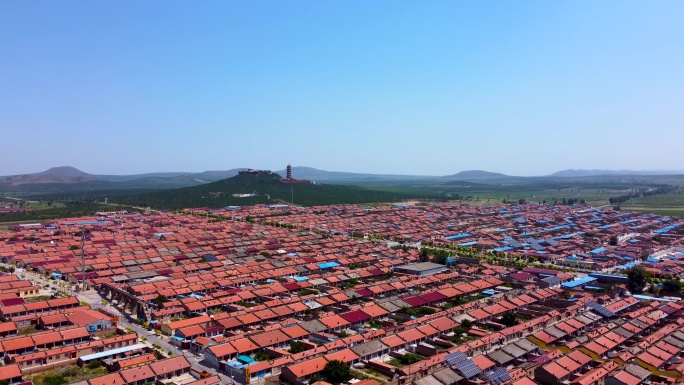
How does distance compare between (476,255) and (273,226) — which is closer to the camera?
(476,255)

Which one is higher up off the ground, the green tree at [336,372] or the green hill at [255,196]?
the green hill at [255,196]

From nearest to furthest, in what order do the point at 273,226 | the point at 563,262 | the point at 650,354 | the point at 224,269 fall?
the point at 650,354 → the point at 224,269 → the point at 563,262 → the point at 273,226

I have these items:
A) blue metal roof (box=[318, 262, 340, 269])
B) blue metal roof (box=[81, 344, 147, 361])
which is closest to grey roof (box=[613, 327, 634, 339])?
blue metal roof (box=[318, 262, 340, 269])

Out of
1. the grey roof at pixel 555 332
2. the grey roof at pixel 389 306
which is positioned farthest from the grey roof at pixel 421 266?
Result: the grey roof at pixel 555 332

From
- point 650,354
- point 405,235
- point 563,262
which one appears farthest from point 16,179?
point 650,354

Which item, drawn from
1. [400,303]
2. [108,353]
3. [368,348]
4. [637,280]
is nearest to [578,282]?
[637,280]

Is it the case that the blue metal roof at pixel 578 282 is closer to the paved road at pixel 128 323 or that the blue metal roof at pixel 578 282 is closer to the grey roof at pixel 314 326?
the grey roof at pixel 314 326

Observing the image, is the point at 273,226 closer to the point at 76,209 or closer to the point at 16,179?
the point at 76,209
